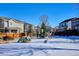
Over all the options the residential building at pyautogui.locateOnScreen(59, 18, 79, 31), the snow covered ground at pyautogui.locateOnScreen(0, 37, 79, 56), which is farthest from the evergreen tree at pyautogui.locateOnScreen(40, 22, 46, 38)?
the residential building at pyautogui.locateOnScreen(59, 18, 79, 31)

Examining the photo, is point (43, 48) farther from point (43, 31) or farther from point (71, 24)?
point (71, 24)

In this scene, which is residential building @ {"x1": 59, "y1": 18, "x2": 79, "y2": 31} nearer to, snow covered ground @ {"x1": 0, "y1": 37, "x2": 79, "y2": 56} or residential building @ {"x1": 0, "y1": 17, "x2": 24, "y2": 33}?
snow covered ground @ {"x1": 0, "y1": 37, "x2": 79, "y2": 56}

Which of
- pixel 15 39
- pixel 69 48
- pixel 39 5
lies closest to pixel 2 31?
pixel 15 39

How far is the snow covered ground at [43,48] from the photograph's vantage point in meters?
5.73

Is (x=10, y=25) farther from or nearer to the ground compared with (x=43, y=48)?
farther from the ground

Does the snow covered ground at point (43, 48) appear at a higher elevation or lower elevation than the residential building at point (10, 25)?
lower

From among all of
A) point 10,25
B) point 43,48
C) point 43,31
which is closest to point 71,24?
point 43,31

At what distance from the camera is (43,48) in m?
5.81

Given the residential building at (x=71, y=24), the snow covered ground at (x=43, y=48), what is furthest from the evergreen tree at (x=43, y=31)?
the residential building at (x=71, y=24)

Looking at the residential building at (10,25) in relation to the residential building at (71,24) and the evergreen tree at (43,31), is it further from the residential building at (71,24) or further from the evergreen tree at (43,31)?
the residential building at (71,24)

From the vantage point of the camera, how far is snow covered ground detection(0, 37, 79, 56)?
5.73 meters

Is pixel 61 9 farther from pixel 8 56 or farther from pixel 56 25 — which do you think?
pixel 8 56

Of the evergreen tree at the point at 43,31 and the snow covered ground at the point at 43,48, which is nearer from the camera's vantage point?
the snow covered ground at the point at 43,48

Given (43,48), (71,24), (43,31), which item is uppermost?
(71,24)
